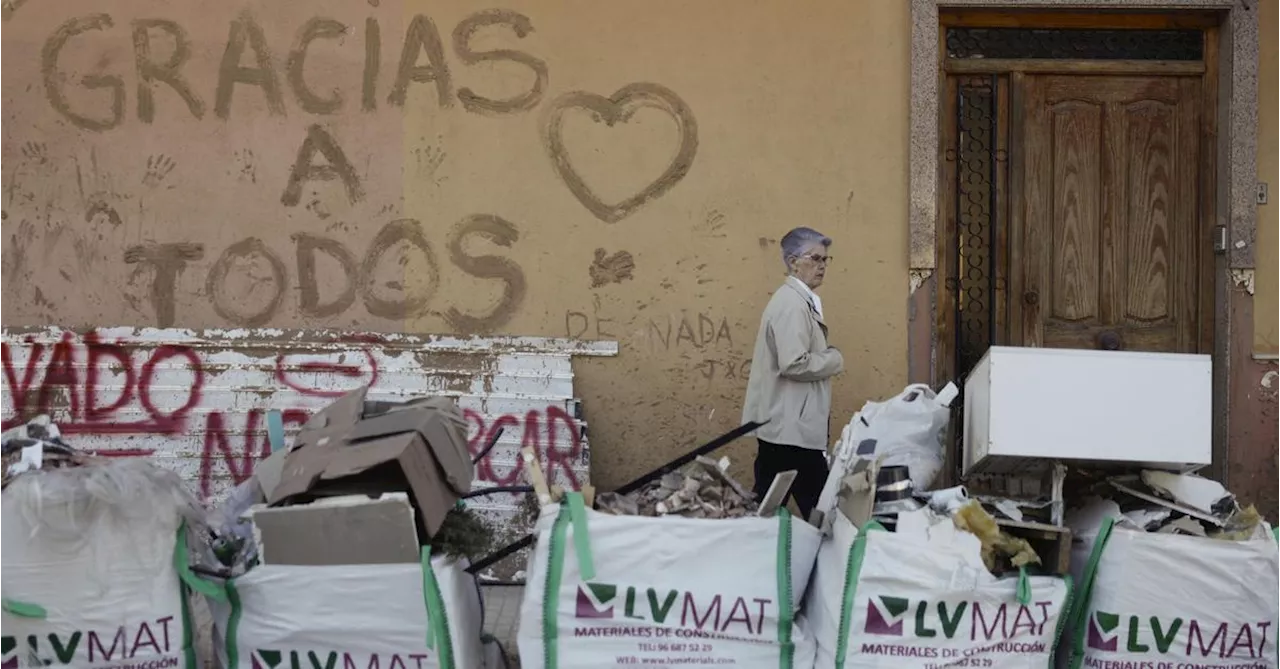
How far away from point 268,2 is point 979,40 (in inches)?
143

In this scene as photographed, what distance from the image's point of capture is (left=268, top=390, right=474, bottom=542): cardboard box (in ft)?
12.3

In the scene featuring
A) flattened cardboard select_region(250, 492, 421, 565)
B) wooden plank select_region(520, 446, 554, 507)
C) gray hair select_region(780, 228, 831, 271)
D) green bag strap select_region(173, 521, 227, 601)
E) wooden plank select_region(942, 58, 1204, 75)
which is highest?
wooden plank select_region(942, 58, 1204, 75)

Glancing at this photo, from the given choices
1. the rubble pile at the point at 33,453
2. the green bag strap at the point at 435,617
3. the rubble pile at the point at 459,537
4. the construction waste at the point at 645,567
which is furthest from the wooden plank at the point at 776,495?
the rubble pile at the point at 33,453

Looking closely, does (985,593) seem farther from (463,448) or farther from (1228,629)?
(463,448)

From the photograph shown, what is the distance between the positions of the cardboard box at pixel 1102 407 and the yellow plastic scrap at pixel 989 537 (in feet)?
0.71

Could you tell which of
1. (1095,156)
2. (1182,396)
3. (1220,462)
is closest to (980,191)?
(1095,156)

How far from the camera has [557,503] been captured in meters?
3.90

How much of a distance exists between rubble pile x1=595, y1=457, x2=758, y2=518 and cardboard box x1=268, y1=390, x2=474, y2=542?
0.48m

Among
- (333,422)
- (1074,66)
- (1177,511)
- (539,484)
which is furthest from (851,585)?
(1074,66)

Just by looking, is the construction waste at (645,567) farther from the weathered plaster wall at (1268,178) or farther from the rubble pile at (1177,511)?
the weathered plaster wall at (1268,178)

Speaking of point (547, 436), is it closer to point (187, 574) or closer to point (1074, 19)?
point (187, 574)

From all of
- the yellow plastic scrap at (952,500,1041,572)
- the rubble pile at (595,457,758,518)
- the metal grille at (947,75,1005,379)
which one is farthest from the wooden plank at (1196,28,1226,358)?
the rubble pile at (595,457,758,518)

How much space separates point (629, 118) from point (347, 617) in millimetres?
3372

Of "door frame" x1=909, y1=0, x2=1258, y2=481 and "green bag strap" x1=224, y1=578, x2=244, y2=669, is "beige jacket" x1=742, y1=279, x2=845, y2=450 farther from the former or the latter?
"green bag strap" x1=224, y1=578, x2=244, y2=669
